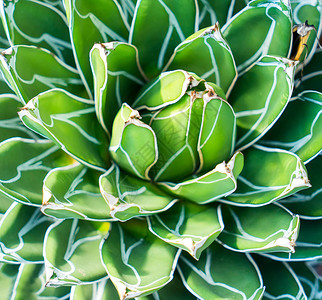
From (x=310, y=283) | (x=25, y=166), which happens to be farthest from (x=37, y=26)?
(x=310, y=283)

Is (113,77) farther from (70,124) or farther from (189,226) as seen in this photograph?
(189,226)

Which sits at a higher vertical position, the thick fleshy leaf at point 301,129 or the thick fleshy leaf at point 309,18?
the thick fleshy leaf at point 309,18

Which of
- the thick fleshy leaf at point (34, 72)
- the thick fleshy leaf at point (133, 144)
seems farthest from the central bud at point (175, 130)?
the thick fleshy leaf at point (34, 72)

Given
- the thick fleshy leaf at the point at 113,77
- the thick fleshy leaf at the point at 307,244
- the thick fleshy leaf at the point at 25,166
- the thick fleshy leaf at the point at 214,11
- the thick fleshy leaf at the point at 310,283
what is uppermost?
the thick fleshy leaf at the point at 214,11

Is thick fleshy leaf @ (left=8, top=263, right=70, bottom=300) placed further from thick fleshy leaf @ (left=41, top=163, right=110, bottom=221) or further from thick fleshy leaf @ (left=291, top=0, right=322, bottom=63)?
thick fleshy leaf @ (left=291, top=0, right=322, bottom=63)

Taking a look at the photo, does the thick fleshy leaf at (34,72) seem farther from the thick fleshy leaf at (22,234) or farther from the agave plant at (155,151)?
the thick fleshy leaf at (22,234)

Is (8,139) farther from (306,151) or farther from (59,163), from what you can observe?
(306,151)

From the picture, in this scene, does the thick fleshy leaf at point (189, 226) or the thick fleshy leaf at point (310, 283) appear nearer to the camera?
the thick fleshy leaf at point (189, 226)

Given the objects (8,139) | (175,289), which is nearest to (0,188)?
(8,139)
